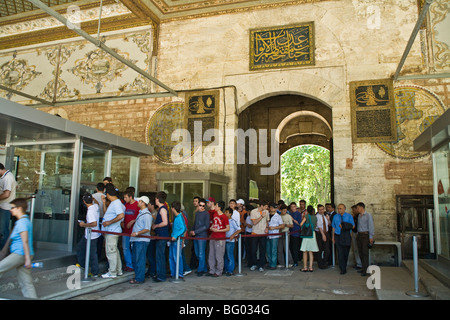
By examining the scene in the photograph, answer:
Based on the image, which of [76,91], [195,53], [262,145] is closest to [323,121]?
[262,145]

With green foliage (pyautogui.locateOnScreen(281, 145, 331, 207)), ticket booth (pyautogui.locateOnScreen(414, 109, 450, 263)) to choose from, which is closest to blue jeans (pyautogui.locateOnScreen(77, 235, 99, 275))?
ticket booth (pyautogui.locateOnScreen(414, 109, 450, 263))

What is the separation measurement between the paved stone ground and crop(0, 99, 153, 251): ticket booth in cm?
184

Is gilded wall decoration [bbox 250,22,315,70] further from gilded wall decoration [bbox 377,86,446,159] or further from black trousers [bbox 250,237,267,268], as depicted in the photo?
black trousers [bbox 250,237,267,268]

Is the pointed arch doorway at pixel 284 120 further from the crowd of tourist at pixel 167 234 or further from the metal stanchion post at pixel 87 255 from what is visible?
the metal stanchion post at pixel 87 255

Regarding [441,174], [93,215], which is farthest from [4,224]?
[441,174]

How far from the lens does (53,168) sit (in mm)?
6758

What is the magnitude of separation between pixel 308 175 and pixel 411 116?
74.7 ft

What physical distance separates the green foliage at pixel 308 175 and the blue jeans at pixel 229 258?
932 inches

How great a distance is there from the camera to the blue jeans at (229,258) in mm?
6609

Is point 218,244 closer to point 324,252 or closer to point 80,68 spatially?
Result: point 324,252

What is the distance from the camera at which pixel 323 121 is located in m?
14.3
